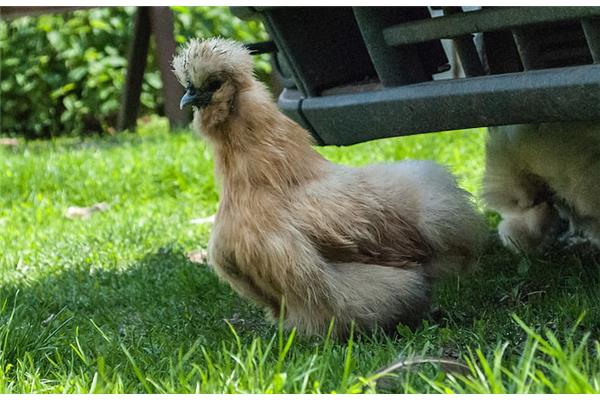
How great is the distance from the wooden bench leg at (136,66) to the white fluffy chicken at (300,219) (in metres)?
6.99

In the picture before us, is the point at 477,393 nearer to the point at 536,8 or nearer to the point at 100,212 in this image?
the point at 536,8

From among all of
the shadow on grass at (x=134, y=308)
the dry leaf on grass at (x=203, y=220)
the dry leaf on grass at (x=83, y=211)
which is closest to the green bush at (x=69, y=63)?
the dry leaf on grass at (x=83, y=211)

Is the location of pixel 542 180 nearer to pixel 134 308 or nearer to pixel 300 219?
pixel 300 219

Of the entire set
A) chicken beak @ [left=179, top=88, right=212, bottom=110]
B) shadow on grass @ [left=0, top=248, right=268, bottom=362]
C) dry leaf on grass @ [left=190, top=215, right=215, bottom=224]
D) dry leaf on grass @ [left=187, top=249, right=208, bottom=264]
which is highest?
chicken beak @ [left=179, top=88, right=212, bottom=110]

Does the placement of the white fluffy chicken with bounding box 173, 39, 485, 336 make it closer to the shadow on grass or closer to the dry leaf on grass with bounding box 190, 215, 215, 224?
the shadow on grass

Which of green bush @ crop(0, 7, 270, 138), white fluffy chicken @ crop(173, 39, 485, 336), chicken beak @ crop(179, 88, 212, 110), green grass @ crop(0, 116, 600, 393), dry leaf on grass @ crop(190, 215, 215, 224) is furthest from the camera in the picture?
green bush @ crop(0, 7, 270, 138)

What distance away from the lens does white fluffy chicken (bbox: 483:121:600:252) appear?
11.6ft

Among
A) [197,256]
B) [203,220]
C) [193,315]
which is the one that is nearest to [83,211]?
[203,220]

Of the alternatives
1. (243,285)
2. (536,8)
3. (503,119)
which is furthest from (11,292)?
(536,8)

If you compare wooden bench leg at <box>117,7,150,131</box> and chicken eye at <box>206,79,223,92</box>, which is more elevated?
chicken eye at <box>206,79,223,92</box>

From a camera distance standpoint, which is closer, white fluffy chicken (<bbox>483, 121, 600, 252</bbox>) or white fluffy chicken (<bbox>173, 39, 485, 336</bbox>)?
white fluffy chicken (<bbox>173, 39, 485, 336</bbox>)

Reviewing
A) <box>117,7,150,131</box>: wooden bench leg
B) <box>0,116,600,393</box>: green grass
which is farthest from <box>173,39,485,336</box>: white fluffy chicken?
<box>117,7,150,131</box>: wooden bench leg

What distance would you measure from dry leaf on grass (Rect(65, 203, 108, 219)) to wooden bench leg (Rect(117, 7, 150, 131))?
13.2ft

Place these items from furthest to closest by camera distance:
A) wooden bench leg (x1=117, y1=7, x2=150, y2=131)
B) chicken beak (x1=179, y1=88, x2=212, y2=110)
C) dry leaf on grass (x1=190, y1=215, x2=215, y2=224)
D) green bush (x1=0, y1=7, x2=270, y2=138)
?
green bush (x1=0, y1=7, x2=270, y2=138) → wooden bench leg (x1=117, y1=7, x2=150, y2=131) → dry leaf on grass (x1=190, y1=215, x2=215, y2=224) → chicken beak (x1=179, y1=88, x2=212, y2=110)
